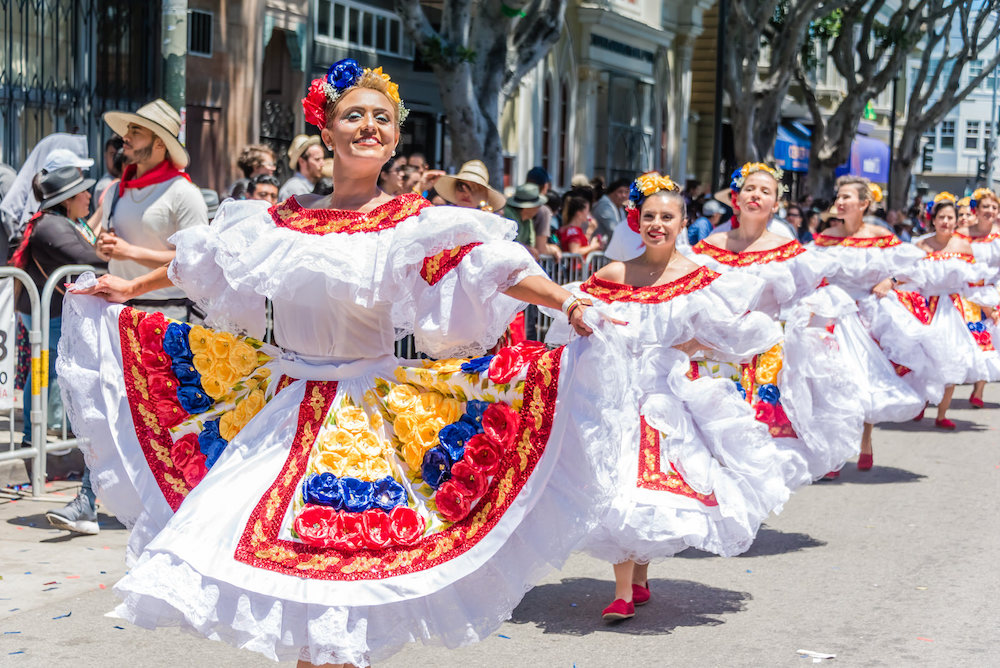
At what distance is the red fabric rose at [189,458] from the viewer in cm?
444

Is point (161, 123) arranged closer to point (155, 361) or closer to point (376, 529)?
point (155, 361)

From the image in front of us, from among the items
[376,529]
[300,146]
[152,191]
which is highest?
[300,146]

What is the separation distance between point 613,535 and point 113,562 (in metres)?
2.47

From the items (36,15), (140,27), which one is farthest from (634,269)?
(140,27)

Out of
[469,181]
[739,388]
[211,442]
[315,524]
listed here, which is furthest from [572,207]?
[315,524]

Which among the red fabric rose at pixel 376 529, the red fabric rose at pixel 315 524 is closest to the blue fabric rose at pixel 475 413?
the red fabric rose at pixel 376 529

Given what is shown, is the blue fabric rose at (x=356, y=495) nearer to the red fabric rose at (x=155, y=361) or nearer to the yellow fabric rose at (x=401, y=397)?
the yellow fabric rose at (x=401, y=397)

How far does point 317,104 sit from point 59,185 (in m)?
4.25

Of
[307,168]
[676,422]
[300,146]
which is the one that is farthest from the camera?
[300,146]

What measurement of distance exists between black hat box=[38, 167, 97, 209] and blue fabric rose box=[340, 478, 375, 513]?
4814 mm

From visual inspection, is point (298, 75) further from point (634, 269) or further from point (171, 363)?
point (171, 363)

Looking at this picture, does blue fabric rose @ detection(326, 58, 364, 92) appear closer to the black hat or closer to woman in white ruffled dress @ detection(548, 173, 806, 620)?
woman in white ruffled dress @ detection(548, 173, 806, 620)

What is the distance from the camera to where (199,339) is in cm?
461

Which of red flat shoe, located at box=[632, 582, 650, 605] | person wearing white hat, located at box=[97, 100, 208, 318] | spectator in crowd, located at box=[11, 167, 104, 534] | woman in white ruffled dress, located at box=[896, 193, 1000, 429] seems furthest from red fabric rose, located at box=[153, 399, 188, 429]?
woman in white ruffled dress, located at box=[896, 193, 1000, 429]
